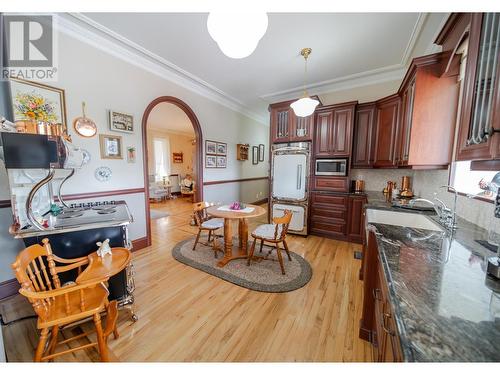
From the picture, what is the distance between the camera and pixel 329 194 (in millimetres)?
3279

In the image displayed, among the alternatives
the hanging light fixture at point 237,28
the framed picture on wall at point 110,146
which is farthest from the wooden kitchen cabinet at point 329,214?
the framed picture on wall at point 110,146

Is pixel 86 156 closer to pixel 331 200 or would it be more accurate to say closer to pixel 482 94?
pixel 482 94

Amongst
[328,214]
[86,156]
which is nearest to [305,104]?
[328,214]

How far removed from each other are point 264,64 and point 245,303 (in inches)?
129

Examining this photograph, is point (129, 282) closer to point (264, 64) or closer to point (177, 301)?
point (177, 301)

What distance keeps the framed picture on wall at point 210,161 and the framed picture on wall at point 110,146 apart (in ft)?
5.47

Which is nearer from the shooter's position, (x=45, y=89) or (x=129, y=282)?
(x=129, y=282)

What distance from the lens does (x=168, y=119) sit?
225 inches

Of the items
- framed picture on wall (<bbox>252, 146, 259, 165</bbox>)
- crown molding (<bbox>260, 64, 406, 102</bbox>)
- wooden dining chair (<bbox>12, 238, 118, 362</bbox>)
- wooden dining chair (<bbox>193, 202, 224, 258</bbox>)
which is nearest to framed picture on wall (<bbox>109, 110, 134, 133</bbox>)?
wooden dining chair (<bbox>193, 202, 224, 258</bbox>)

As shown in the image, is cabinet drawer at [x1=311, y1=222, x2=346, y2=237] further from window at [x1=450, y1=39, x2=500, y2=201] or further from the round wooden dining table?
window at [x1=450, y1=39, x2=500, y2=201]

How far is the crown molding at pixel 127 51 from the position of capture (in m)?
2.09

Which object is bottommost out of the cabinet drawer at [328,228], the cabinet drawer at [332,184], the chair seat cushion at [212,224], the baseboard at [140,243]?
the baseboard at [140,243]

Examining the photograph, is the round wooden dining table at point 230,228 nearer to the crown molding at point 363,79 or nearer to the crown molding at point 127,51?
the crown molding at point 127,51
